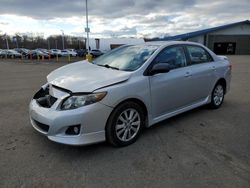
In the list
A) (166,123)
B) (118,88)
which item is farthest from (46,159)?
(166,123)

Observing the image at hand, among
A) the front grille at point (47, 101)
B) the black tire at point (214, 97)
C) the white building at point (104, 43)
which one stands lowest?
the black tire at point (214, 97)

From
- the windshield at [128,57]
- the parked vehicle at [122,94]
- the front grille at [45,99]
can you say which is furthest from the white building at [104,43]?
the front grille at [45,99]

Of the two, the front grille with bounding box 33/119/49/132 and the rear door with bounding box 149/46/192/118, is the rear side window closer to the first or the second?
the rear door with bounding box 149/46/192/118

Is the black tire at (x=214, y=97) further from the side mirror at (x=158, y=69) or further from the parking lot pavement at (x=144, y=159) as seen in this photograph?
the side mirror at (x=158, y=69)

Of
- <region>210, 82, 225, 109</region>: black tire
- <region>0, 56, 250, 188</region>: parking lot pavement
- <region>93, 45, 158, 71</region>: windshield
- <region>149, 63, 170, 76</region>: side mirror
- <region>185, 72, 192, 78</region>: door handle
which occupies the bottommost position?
<region>0, 56, 250, 188</region>: parking lot pavement

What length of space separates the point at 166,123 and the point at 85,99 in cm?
206

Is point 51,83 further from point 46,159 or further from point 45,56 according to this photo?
point 45,56

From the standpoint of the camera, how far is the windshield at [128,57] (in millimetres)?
3840

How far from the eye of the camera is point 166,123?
14.8ft

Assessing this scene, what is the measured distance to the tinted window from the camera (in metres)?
4.02

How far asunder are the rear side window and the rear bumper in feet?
7.83

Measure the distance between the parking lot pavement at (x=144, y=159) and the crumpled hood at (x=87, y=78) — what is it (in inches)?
38.8

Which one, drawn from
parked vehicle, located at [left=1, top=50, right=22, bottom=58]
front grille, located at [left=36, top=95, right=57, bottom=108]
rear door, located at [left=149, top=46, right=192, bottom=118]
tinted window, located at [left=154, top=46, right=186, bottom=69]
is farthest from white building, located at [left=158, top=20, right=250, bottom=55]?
front grille, located at [left=36, top=95, right=57, bottom=108]

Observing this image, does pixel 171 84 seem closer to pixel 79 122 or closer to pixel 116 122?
pixel 116 122
